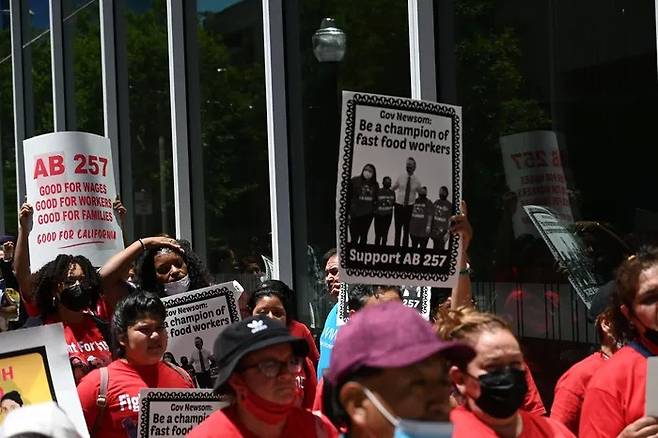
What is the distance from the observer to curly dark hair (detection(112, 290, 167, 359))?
6039mm

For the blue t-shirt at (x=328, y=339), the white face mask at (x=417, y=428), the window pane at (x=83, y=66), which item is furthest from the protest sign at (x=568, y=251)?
the window pane at (x=83, y=66)

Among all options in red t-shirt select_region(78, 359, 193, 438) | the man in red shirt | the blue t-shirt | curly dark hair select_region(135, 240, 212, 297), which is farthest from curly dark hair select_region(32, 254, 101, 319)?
the man in red shirt

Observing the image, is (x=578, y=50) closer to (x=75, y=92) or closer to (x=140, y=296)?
(x=140, y=296)

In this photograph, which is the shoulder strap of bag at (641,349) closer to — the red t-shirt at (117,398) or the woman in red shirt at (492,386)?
the woman in red shirt at (492,386)

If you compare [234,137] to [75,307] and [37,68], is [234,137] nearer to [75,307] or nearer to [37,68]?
[75,307]

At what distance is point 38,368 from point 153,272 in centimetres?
199

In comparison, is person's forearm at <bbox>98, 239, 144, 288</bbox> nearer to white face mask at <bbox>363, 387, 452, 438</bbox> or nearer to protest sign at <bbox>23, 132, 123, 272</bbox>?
protest sign at <bbox>23, 132, 123, 272</bbox>

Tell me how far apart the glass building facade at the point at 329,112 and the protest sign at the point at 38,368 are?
3.08 m

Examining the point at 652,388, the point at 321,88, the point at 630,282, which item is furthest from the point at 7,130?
the point at 652,388

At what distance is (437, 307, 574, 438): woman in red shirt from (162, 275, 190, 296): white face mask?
368cm

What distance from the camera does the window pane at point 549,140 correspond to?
7.05 meters

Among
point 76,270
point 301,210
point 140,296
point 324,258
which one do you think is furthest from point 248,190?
point 140,296

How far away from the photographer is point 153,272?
303 inches

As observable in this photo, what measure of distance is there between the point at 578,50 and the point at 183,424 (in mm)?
3349
